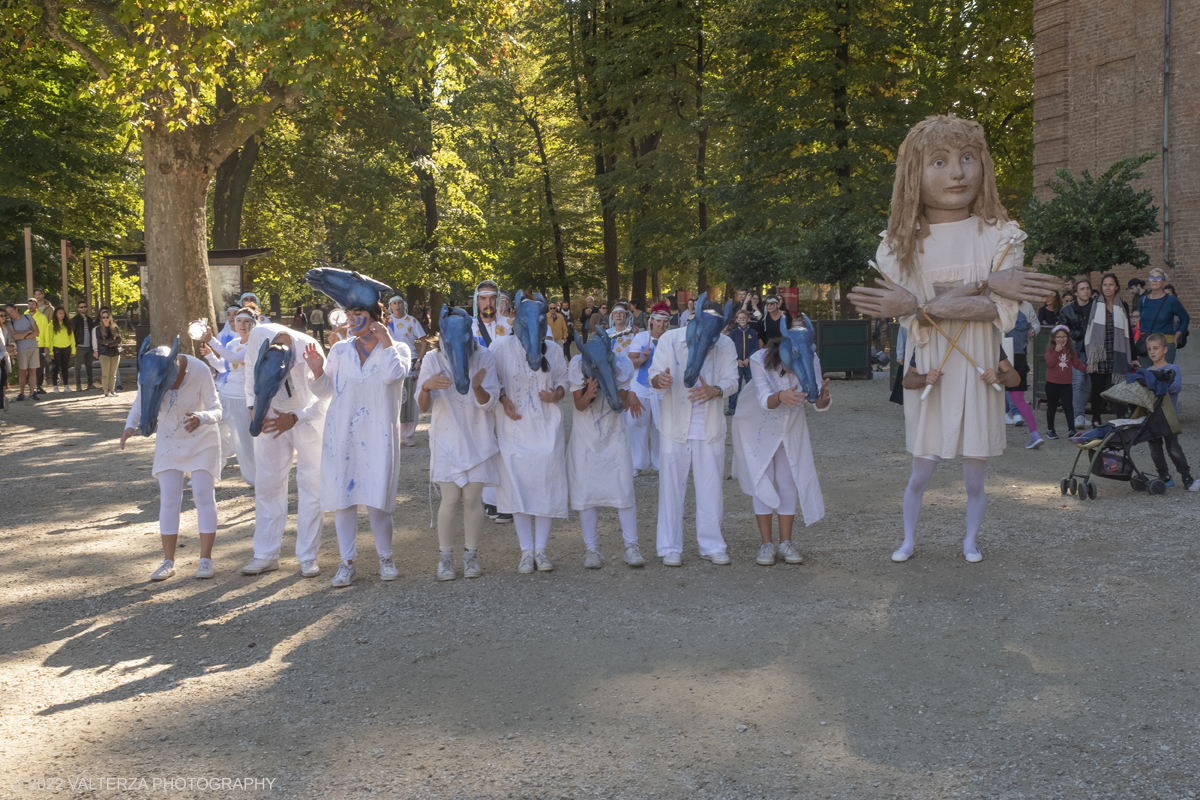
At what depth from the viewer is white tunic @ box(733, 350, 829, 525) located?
6793 millimetres

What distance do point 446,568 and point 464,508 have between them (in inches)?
15.4

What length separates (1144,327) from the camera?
12102mm

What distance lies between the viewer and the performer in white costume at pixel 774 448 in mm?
6785

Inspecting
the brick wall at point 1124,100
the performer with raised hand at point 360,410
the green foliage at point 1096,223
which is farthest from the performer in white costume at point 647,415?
the brick wall at point 1124,100

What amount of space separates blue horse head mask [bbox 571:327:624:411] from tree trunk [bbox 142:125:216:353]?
12.2m

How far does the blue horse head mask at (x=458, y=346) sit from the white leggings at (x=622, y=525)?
1.22 metres

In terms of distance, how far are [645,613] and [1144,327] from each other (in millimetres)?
8725

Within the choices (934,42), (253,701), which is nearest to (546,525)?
(253,701)

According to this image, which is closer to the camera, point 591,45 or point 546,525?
point 546,525

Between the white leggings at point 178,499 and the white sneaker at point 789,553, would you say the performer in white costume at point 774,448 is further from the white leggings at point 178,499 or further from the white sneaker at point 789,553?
the white leggings at point 178,499

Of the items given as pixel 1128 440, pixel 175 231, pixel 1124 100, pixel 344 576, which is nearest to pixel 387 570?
pixel 344 576

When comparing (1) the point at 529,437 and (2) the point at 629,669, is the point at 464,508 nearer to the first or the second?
(1) the point at 529,437

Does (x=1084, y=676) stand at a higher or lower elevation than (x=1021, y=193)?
lower

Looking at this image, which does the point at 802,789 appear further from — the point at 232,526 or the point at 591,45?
the point at 591,45
